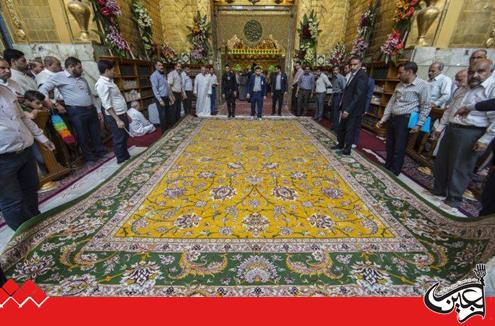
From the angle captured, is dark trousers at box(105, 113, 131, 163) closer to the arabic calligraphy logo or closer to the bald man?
the arabic calligraphy logo

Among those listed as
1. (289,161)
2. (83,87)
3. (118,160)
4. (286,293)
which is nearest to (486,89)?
(289,161)

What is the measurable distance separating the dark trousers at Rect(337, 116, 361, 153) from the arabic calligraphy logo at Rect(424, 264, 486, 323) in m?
2.66

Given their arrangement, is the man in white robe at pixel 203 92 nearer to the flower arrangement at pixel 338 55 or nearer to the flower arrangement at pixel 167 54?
the flower arrangement at pixel 167 54

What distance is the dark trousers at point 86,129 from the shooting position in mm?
3391

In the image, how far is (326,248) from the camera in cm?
179

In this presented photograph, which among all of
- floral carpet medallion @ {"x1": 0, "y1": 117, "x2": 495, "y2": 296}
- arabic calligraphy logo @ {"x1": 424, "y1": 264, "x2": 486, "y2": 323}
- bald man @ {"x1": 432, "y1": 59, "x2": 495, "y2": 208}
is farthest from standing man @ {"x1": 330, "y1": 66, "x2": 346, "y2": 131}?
arabic calligraphy logo @ {"x1": 424, "y1": 264, "x2": 486, "y2": 323}

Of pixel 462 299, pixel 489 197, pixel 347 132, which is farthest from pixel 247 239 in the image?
pixel 347 132

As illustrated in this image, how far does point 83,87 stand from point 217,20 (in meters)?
6.99

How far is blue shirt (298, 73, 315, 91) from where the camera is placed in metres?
6.70

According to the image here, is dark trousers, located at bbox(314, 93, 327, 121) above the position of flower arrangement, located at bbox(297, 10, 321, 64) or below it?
below

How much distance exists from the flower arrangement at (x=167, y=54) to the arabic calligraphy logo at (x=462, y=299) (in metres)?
9.05

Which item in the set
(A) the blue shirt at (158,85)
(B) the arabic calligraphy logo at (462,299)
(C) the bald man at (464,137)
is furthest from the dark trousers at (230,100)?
(B) the arabic calligraphy logo at (462,299)

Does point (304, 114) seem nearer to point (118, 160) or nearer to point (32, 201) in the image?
point (118, 160)

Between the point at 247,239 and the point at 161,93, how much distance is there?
4387 mm
